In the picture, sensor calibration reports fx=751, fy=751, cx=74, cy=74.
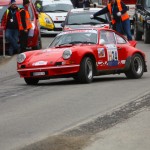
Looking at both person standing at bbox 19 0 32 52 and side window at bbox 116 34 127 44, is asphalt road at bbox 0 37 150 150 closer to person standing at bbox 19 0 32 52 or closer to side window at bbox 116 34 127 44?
side window at bbox 116 34 127 44

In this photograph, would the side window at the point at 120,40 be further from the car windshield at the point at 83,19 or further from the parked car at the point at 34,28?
the car windshield at the point at 83,19

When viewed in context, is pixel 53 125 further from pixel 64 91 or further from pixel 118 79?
pixel 118 79

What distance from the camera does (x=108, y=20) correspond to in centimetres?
2858

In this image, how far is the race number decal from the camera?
17703 millimetres

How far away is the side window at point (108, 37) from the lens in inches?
710

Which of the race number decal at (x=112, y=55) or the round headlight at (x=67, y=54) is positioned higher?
the round headlight at (x=67, y=54)

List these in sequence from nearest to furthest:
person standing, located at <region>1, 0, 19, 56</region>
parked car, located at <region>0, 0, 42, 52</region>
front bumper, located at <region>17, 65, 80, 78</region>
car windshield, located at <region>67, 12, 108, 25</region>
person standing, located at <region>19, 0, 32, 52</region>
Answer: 1. front bumper, located at <region>17, 65, 80, 78</region>
2. person standing, located at <region>19, 0, 32, 52</region>
3. person standing, located at <region>1, 0, 19, 56</region>
4. parked car, located at <region>0, 0, 42, 52</region>
5. car windshield, located at <region>67, 12, 108, 25</region>

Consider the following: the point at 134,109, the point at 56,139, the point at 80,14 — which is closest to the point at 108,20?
the point at 80,14

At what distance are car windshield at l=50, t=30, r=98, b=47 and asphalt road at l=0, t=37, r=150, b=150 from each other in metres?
0.94

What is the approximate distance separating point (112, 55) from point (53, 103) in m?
4.69

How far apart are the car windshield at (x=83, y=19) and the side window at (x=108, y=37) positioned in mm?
9888

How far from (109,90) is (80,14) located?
1363 cm

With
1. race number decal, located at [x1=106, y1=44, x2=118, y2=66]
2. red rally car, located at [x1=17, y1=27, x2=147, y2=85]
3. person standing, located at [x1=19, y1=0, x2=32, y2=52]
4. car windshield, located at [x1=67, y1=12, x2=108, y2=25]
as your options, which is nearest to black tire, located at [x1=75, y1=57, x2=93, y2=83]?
red rally car, located at [x1=17, y1=27, x2=147, y2=85]

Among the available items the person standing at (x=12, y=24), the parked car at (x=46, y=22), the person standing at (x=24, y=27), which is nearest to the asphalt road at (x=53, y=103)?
the person standing at (x=24, y=27)
